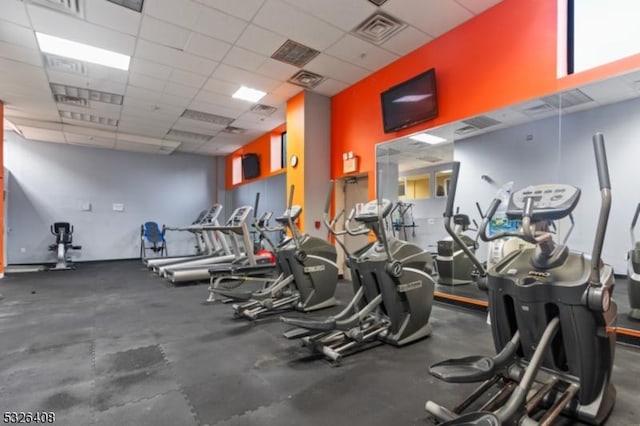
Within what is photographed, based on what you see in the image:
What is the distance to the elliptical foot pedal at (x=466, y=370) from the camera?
1728 millimetres

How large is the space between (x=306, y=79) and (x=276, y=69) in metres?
0.65

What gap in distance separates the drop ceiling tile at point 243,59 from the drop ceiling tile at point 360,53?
1.15 metres

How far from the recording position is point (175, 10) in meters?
3.94

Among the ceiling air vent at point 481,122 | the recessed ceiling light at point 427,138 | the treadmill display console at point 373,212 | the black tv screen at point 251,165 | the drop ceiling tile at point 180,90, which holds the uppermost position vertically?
the drop ceiling tile at point 180,90

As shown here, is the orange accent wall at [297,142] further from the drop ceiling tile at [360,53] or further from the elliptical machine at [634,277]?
the elliptical machine at [634,277]

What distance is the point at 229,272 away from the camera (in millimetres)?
5281

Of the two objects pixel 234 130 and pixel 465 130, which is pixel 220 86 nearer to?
pixel 234 130

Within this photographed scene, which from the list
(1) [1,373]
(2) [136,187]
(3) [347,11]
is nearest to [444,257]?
(3) [347,11]

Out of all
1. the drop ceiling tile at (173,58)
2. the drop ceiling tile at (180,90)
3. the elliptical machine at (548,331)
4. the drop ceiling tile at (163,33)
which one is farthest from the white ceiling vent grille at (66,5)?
the elliptical machine at (548,331)

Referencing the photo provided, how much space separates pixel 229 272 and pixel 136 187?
24.2 ft

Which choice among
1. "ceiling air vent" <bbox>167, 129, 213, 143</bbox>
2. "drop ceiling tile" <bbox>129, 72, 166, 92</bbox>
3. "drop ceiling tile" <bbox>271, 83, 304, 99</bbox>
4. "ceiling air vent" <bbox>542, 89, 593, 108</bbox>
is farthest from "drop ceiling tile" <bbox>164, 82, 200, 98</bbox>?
"ceiling air vent" <bbox>542, 89, 593, 108</bbox>

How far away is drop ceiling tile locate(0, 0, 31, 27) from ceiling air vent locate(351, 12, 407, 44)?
4.13 metres

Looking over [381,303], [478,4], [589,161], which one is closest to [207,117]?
[478,4]

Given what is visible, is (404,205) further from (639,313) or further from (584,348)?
(584,348)
